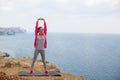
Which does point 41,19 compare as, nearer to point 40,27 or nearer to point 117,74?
point 40,27

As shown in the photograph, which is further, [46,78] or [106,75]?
[106,75]

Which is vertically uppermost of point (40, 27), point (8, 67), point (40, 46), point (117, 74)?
point (40, 27)

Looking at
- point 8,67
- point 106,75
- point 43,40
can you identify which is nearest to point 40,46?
point 43,40

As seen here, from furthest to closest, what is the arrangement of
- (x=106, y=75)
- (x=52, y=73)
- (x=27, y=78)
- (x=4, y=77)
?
(x=106, y=75) → (x=52, y=73) → (x=27, y=78) → (x=4, y=77)

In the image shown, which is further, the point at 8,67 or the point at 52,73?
the point at 8,67

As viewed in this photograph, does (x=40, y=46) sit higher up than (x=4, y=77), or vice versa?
(x=40, y=46)

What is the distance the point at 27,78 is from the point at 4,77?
2.25 m

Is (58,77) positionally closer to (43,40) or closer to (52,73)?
(52,73)

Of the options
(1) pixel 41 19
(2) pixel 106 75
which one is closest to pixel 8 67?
(1) pixel 41 19

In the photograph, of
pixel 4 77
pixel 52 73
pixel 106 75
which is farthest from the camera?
pixel 106 75

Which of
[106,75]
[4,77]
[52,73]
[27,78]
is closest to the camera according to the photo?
[4,77]

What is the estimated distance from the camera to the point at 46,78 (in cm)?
1855

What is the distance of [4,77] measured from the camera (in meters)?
16.4

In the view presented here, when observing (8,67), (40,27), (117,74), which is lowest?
(117,74)
